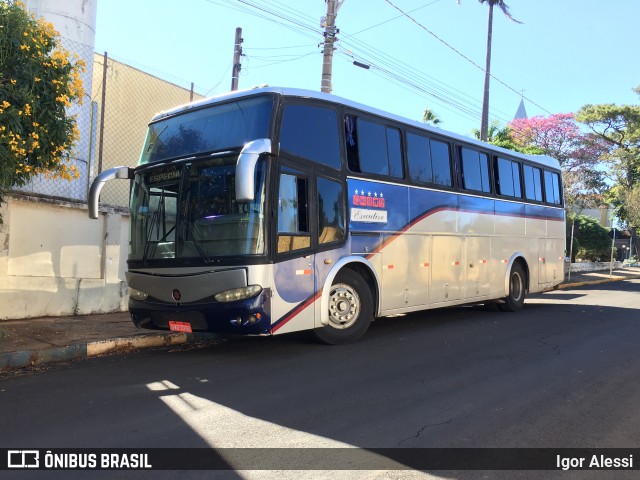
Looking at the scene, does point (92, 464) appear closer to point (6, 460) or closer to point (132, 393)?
point (6, 460)

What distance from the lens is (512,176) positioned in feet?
39.7

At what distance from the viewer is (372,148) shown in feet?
26.8

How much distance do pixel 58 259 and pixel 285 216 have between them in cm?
494

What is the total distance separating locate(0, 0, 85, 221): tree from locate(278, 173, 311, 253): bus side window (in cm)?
281

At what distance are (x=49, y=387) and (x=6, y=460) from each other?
194cm

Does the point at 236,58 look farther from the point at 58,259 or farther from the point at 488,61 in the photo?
the point at 488,61

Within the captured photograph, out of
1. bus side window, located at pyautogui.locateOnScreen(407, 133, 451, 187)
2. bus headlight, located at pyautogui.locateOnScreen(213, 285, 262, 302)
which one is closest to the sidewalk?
bus headlight, located at pyautogui.locateOnScreen(213, 285, 262, 302)

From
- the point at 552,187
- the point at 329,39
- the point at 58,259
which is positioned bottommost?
the point at 58,259

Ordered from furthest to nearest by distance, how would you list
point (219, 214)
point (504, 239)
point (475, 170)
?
point (504, 239) < point (475, 170) < point (219, 214)

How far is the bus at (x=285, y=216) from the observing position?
6.36 meters

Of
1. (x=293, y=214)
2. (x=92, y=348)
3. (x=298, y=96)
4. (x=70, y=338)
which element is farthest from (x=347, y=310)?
(x=70, y=338)

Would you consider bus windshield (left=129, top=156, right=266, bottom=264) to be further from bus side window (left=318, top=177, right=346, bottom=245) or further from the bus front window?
bus side window (left=318, top=177, right=346, bottom=245)

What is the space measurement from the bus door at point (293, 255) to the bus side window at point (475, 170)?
464 cm

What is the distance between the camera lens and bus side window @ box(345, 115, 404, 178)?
7.80 m
